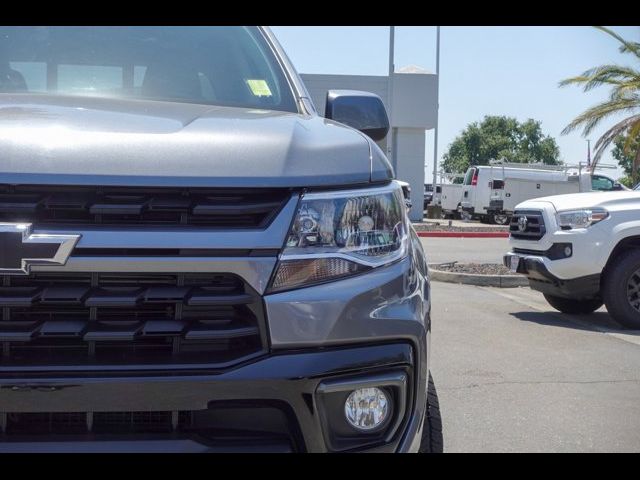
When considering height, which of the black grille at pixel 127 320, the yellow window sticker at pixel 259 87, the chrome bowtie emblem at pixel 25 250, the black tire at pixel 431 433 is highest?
the yellow window sticker at pixel 259 87

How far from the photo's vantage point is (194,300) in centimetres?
188

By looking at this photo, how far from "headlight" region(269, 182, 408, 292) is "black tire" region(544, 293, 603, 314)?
640cm

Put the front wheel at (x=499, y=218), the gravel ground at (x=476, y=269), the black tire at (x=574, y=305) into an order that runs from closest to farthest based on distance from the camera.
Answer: the black tire at (x=574, y=305), the gravel ground at (x=476, y=269), the front wheel at (x=499, y=218)

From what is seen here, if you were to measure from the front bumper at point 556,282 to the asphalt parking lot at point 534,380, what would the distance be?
33 cm

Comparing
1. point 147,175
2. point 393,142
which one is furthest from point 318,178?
point 393,142

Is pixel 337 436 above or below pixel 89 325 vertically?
below

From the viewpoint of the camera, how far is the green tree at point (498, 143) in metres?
75.8

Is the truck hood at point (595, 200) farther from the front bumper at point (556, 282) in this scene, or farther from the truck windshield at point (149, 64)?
the truck windshield at point (149, 64)

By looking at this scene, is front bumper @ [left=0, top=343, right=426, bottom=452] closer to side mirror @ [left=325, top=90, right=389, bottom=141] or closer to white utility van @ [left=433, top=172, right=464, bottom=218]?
side mirror @ [left=325, top=90, right=389, bottom=141]

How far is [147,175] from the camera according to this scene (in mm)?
1882

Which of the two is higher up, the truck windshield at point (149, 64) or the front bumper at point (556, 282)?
the truck windshield at point (149, 64)

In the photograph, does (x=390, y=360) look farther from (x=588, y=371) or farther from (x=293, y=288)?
(x=588, y=371)

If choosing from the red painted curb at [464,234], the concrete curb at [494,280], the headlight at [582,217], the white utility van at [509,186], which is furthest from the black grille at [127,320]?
the white utility van at [509,186]
